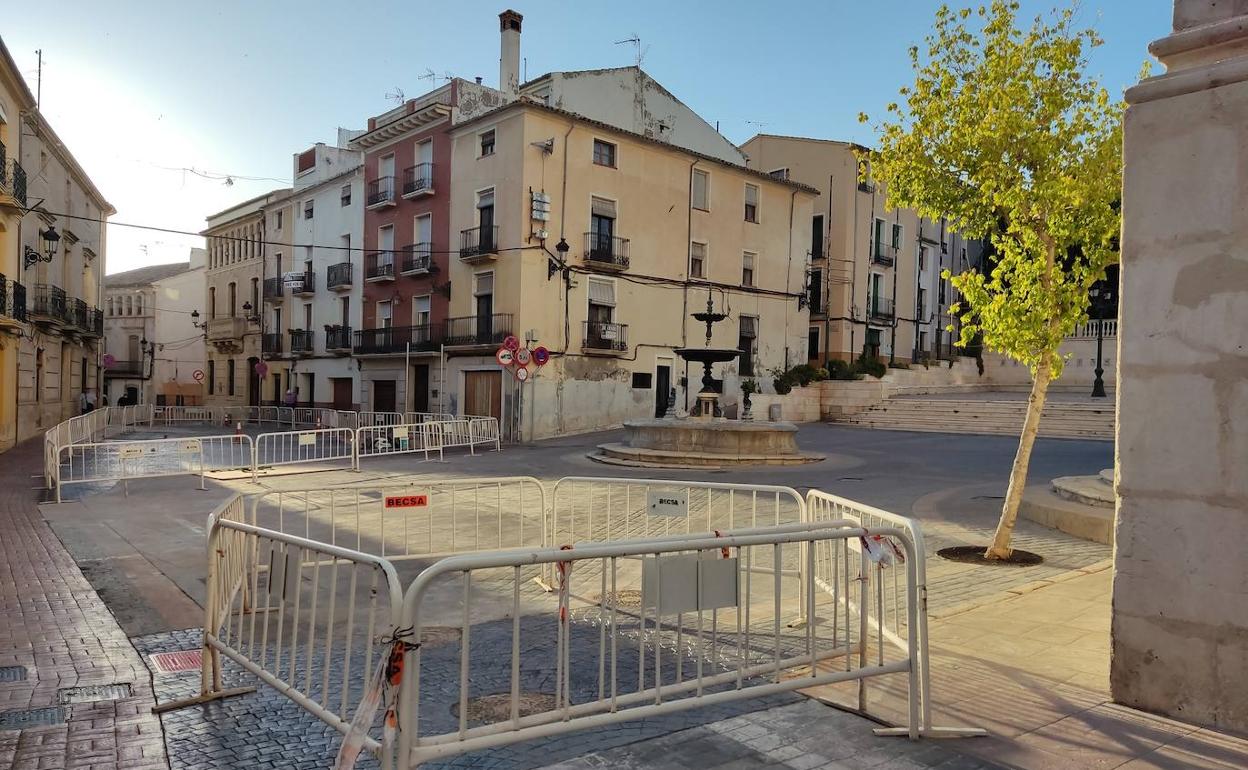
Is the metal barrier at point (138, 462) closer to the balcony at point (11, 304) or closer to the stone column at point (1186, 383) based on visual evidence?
the balcony at point (11, 304)

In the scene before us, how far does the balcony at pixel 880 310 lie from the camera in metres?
38.2

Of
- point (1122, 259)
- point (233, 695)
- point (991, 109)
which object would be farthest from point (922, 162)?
point (233, 695)

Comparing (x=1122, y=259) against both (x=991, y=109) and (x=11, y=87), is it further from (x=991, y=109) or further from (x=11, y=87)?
(x=11, y=87)

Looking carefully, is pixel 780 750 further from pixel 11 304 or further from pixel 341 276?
pixel 341 276

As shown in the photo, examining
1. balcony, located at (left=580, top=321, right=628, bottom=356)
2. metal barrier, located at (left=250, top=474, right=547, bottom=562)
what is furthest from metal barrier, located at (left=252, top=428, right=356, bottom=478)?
balcony, located at (left=580, top=321, right=628, bottom=356)

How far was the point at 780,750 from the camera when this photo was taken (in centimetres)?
349

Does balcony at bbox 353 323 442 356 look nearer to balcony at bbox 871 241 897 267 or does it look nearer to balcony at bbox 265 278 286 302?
balcony at bbox 265 278 286 302

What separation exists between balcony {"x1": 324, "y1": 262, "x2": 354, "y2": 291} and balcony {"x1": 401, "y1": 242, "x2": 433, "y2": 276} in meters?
4.48

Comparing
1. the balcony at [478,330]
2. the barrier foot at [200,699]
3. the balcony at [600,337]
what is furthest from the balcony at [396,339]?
the barrier foot at [200,699]

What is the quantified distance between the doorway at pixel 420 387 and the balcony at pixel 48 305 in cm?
1147

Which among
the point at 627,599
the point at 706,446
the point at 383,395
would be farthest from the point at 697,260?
the point at 627,599

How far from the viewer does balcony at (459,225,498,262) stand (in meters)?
26.9

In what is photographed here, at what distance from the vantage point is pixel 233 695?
4230 millimetres

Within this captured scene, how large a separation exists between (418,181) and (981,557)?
26491mm
